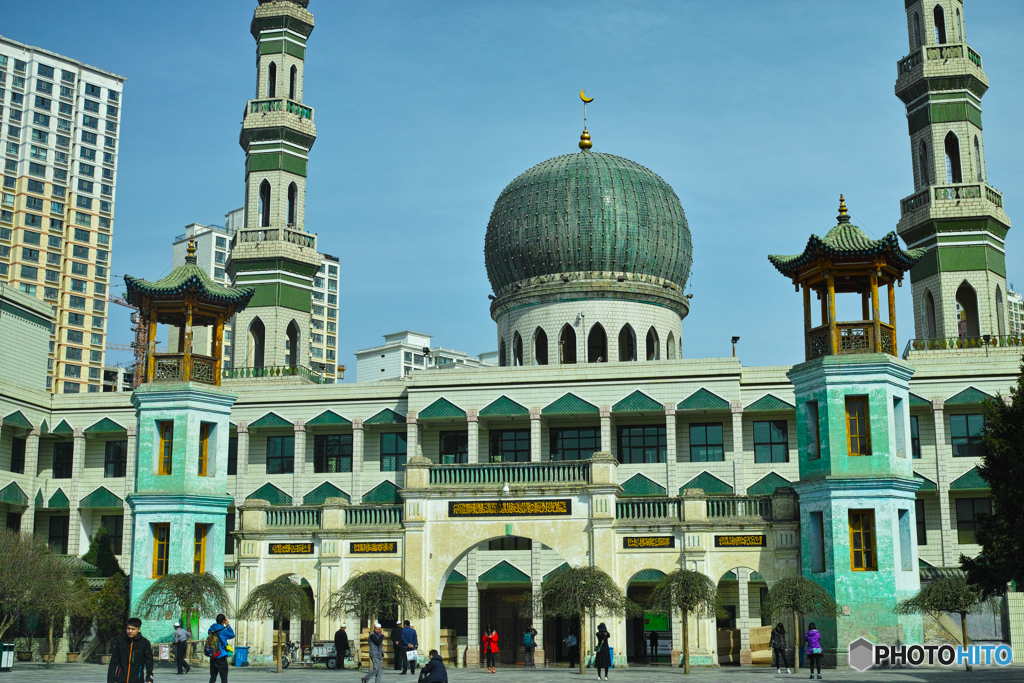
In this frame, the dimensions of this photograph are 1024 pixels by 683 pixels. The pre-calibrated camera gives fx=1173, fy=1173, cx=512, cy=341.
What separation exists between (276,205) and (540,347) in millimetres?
15177

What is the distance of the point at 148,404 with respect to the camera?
132ft

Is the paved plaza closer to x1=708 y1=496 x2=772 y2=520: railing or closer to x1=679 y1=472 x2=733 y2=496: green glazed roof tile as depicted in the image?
x1=708 y1=496 x2=772 y2=520: railing

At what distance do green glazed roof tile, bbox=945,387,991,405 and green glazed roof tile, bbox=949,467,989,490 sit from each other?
275 centimetres

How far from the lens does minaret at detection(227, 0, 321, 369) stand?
5747 cm

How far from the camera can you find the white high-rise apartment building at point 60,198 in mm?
115938

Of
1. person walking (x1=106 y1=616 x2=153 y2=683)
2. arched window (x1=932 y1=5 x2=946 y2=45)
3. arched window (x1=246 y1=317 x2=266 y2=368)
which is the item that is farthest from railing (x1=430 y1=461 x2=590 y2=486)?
arched window (x1=932 y1=5 x2=946 y2=45)

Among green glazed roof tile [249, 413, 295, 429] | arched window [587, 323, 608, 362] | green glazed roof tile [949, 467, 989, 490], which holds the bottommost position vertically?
green glazed roof tile [949, 467, 989, 490]

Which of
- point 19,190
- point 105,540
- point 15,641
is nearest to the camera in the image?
point 15,641

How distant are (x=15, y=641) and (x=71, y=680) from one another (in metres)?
16.1

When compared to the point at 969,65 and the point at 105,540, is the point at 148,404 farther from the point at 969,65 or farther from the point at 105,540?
the point at 969,65

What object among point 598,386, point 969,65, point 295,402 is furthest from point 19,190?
point 969,65

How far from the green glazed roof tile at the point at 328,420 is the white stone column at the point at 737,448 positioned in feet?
56.7

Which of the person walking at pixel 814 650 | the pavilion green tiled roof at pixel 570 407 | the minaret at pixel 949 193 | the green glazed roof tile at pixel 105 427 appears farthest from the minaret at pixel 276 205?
the person walking at pixel 814 650

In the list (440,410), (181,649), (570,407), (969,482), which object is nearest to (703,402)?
(570,407)
